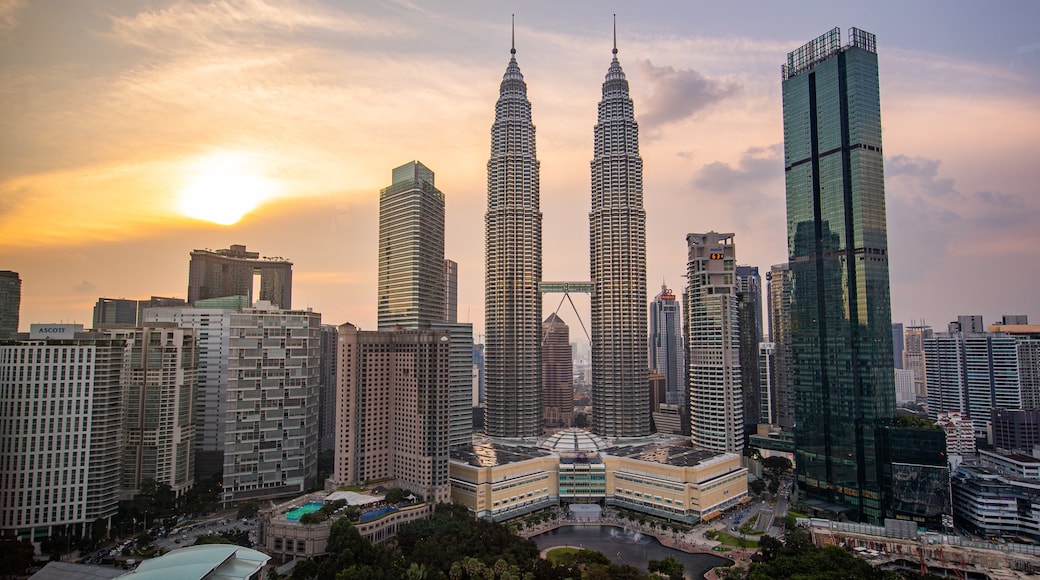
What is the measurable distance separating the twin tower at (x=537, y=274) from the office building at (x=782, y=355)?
87.0ft

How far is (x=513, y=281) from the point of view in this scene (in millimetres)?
86688

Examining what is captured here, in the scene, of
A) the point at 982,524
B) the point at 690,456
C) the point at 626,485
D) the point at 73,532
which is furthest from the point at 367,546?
the point at 982,524

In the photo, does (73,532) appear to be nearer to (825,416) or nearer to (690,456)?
(690,456)

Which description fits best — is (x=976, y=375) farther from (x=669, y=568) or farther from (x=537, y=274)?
(x=669, y=568)

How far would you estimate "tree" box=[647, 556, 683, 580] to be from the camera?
140 ft

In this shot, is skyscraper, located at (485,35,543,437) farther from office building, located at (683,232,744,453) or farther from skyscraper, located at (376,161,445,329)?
office building, located at (683,232,744,453)

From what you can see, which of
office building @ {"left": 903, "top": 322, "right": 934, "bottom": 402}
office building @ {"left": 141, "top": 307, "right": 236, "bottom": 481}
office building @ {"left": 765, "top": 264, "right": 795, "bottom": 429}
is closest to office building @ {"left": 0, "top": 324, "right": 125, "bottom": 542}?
office building @ {"left": 141, "top": 307, "right": 236, "bottom": 481}

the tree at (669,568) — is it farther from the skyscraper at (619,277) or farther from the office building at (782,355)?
the office building at (782,355)

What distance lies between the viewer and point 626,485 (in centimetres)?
6550

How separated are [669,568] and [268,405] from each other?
43665 mm

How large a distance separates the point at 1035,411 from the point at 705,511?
53503 millimetres

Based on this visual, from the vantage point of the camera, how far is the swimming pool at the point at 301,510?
48787 millimetres

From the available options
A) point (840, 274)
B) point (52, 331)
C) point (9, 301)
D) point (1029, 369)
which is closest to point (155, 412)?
point (52, 331)

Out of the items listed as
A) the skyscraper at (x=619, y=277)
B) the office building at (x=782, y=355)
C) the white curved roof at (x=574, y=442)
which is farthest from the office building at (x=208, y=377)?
the office building at (x=782, y=355)
